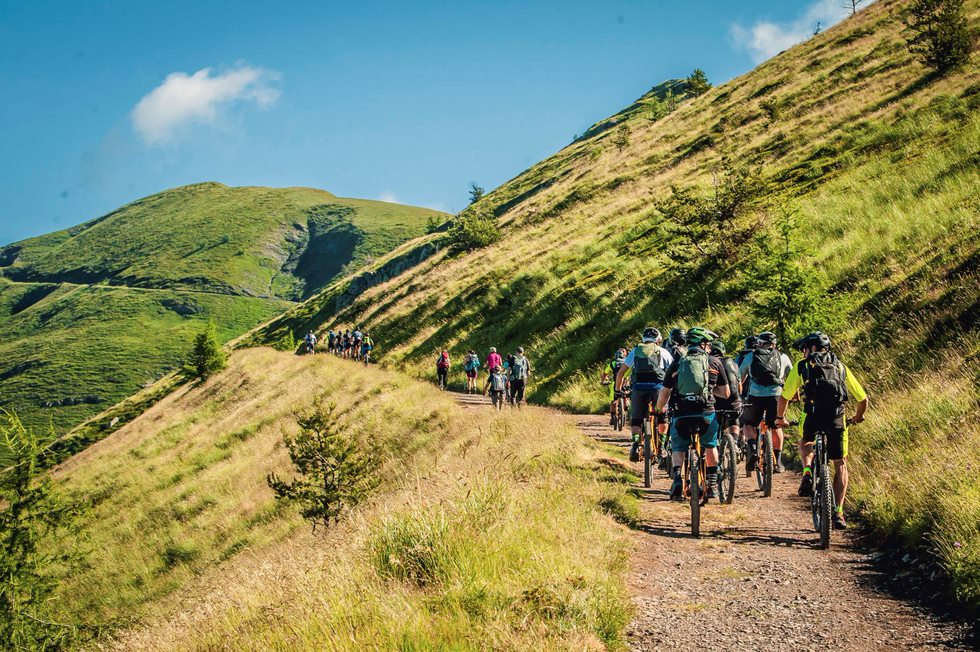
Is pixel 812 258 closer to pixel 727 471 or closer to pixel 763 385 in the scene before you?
pixel 763 385

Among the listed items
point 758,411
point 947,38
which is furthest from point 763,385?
point 947,38

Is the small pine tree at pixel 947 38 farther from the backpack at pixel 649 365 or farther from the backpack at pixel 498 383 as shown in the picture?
the backpack at pixel 649 365

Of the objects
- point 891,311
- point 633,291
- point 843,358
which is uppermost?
point 633,291

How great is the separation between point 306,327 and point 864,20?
6559cm

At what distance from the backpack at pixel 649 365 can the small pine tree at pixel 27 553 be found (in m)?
16.8

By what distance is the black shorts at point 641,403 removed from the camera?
34.2 ft

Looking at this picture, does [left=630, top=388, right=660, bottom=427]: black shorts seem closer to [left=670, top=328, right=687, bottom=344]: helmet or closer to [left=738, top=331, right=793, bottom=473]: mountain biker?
[left=670, top=328, right=687, bottom=344]: helmet

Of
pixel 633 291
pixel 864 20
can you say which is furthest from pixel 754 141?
pixel 864 20

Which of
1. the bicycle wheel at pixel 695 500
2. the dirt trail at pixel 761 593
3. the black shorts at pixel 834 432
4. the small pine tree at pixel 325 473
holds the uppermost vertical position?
the black shorts at pixel 834 432

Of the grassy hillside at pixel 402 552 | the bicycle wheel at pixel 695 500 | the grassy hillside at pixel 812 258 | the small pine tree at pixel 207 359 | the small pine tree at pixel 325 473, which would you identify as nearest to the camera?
the grassy hillside at pixel 402 552

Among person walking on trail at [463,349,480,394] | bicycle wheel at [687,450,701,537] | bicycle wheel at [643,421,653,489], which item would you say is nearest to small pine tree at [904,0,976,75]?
person walking on trail at [463,349,480,394]

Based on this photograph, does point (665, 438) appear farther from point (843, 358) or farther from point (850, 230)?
point (850, 230)

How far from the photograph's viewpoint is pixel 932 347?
1138 cm

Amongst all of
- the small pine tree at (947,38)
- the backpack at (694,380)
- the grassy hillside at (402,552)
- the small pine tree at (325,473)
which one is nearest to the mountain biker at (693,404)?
the backpack at (694,380)
